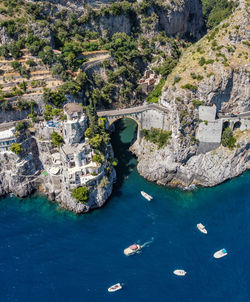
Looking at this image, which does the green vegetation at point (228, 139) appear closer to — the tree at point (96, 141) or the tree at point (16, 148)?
the tree at point (96, 141)

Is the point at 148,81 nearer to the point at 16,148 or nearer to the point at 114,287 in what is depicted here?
the point at 16,148

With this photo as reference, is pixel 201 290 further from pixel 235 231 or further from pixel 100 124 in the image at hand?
pixel 100 124

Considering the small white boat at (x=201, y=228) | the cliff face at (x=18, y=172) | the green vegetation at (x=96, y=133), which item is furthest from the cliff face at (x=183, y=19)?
the small white boat at (x=201, y=228)

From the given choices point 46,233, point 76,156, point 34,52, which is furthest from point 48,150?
point 34,52

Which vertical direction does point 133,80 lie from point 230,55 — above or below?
below

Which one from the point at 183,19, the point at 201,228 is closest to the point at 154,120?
the point at 201,228

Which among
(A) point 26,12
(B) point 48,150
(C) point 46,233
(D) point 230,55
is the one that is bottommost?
(C) point 46,233

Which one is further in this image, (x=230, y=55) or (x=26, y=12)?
(x=26, y=12)
